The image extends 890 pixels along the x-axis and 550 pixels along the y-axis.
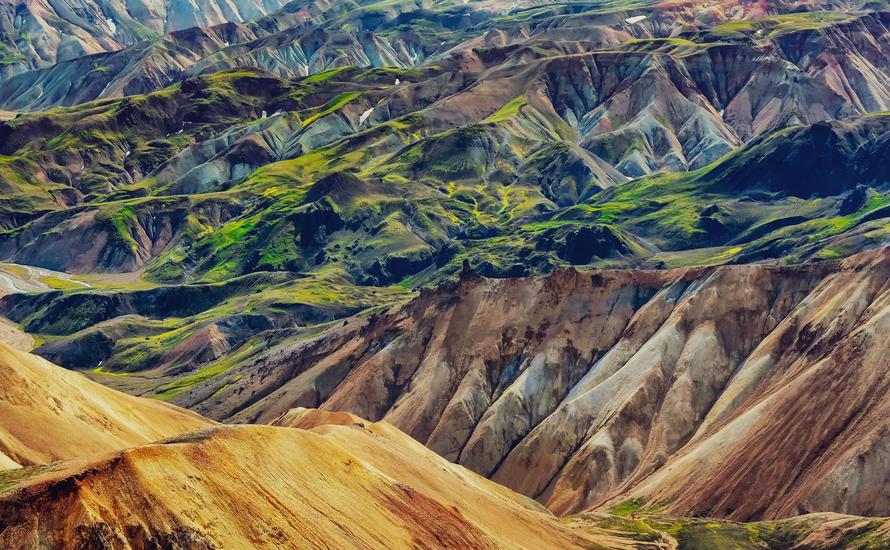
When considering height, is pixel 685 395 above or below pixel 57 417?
Answer: below

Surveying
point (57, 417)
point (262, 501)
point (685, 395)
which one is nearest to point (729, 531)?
point (685, 395)

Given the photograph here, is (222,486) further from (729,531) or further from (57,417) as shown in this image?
(729,531)

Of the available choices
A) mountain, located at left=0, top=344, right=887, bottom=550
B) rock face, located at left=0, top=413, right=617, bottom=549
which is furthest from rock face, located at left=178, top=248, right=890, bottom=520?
rock face, located at left=0, top=413, right=617, bottom=549

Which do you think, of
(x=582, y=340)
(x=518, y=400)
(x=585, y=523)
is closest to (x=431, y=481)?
(x=585, y=523)

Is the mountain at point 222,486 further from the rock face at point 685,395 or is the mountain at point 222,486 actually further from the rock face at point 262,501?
the rock face at point 685,395

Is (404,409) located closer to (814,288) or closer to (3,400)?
(814,288)

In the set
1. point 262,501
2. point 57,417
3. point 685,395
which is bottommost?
point 685,395

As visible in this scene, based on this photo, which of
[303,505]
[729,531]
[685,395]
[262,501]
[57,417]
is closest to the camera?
[262,501]
